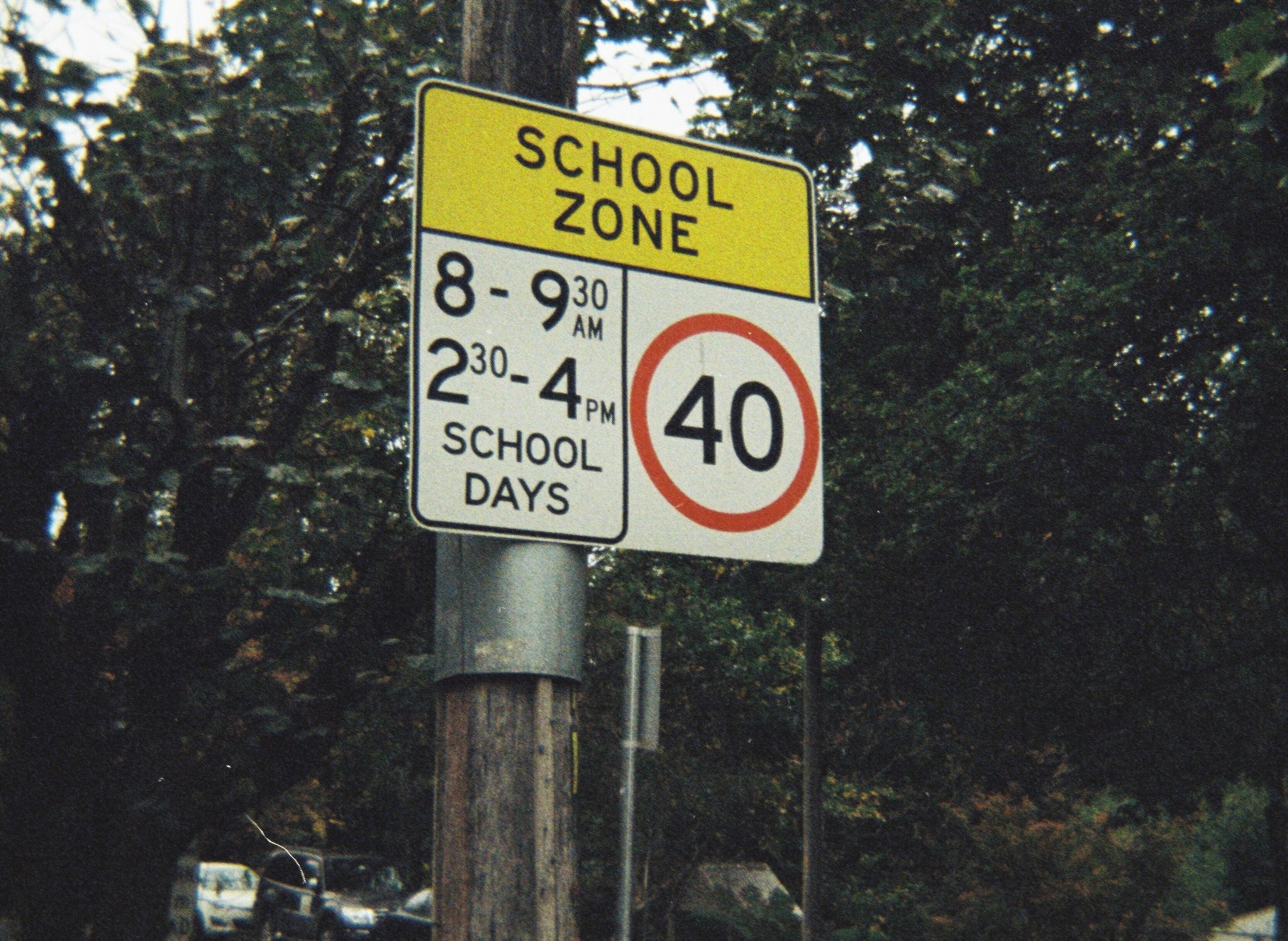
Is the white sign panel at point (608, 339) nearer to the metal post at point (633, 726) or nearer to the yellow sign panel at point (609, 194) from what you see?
the yellow sign panel at point (609, 194)

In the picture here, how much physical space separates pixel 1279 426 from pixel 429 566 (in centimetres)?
879

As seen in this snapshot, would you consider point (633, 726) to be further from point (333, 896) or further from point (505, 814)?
point (333, 896)

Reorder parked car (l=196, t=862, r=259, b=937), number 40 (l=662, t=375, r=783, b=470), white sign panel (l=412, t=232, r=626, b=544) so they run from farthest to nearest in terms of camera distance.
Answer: parked car (l=196, t=862, r=259, b=937), number 40 (l=662, t=375, r=783, b=470), white sign panel (l=412, t=232, r=626, b=544)

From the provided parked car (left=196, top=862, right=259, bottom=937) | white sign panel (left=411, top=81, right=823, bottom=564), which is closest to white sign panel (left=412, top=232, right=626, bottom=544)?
white sign panel (left=411, top=81, right=823, bottom=564)

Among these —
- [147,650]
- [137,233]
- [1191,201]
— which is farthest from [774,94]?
[1191,201]

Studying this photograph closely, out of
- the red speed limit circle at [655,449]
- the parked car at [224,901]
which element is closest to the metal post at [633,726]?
the red speed limit circle at [655,449]

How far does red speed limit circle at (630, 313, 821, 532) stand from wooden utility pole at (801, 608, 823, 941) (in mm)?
18562

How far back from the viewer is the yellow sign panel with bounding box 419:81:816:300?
10.4 feet

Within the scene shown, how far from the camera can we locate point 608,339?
3.22m

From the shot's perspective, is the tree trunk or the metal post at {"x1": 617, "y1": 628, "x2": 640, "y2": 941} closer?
the tree trunk

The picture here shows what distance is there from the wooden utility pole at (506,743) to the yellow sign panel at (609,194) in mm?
97

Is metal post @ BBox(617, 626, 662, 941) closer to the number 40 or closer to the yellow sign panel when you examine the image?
the number 40

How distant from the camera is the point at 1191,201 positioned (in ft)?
46.0

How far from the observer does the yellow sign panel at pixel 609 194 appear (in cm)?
317
